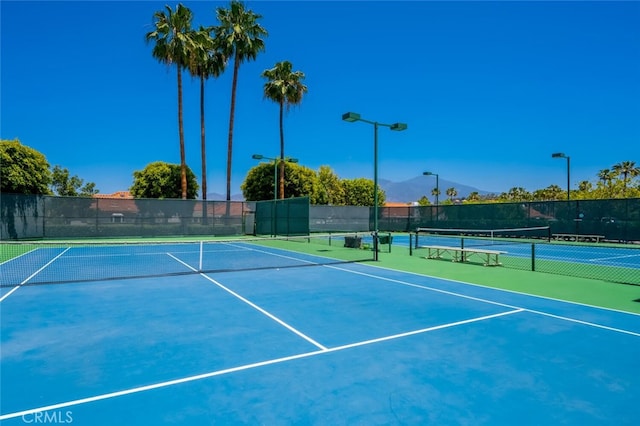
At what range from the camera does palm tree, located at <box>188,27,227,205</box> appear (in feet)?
108

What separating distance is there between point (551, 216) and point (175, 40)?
30.6m

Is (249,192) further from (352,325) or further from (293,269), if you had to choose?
(352,325)

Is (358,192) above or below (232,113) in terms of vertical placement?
below

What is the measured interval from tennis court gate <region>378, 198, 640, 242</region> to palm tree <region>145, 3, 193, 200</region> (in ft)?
68.8

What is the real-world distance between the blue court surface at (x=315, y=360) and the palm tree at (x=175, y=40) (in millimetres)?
27170

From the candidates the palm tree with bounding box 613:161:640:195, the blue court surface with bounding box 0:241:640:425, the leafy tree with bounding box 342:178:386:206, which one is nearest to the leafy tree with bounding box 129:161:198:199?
the blue court surface with bounding box 0:241:640:425

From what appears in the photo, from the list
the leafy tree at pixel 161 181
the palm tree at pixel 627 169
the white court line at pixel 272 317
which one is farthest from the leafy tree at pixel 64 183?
the palm tree at pixel 627 169

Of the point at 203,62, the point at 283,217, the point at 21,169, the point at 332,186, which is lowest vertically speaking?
the point at 283,217

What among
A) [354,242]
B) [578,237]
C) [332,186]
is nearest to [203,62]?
[354,242]

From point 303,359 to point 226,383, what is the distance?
Answer: 1042 millimetres

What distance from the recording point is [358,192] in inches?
2630

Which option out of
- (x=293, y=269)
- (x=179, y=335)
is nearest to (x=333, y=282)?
(x=293, y=269)

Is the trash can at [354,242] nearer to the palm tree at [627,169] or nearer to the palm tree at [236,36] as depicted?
the palm tree at [236,36]

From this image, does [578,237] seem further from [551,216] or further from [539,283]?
[539,283]
